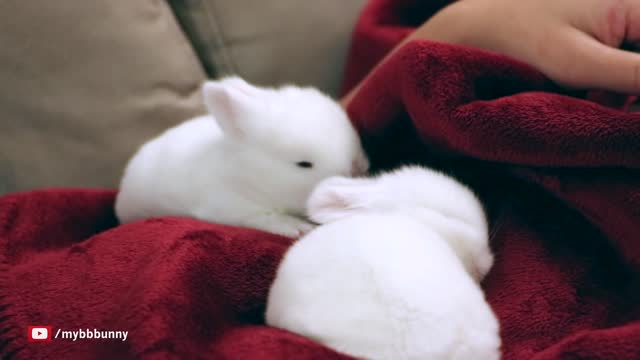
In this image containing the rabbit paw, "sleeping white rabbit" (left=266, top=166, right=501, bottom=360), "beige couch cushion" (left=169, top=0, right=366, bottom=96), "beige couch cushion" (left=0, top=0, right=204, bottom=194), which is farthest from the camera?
"beige couch cushion" (left=169, top=0, right=366, bottom=96)

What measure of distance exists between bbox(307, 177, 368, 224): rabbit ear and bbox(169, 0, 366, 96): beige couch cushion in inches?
24.1

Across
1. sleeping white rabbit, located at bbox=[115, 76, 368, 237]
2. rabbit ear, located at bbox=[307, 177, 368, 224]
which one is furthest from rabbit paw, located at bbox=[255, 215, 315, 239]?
rabbit ear, located at bbox=[307, 177, 368, 224]

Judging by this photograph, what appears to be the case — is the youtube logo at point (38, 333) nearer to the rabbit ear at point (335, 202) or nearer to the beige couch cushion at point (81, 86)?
the rabbit ear at point (335, 202)

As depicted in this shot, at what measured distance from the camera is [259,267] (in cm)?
73

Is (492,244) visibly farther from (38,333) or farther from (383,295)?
(38,333)

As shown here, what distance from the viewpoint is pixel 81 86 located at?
3.54 feet

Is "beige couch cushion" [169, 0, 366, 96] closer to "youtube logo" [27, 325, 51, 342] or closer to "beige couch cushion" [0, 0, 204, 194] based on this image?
"beige couch cushion" [0, 0, 204, 194]

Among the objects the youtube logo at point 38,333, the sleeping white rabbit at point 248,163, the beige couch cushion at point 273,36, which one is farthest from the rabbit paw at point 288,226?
the beige couch cushion at point 273,36

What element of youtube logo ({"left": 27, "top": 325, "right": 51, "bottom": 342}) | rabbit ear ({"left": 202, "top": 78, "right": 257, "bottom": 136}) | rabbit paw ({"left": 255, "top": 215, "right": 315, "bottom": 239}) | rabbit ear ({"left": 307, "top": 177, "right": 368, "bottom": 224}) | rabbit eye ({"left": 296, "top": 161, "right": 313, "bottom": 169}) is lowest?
rabbit paw ({"left": 255, "top": 215, "right": 315, "bottom": 239})

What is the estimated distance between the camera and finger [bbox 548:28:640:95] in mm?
671

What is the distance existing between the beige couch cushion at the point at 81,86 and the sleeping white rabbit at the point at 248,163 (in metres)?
0.15

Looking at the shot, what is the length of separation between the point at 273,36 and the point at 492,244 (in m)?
0.74

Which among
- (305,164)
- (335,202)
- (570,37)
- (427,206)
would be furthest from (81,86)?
(570,37)

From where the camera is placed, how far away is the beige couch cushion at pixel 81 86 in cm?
102
